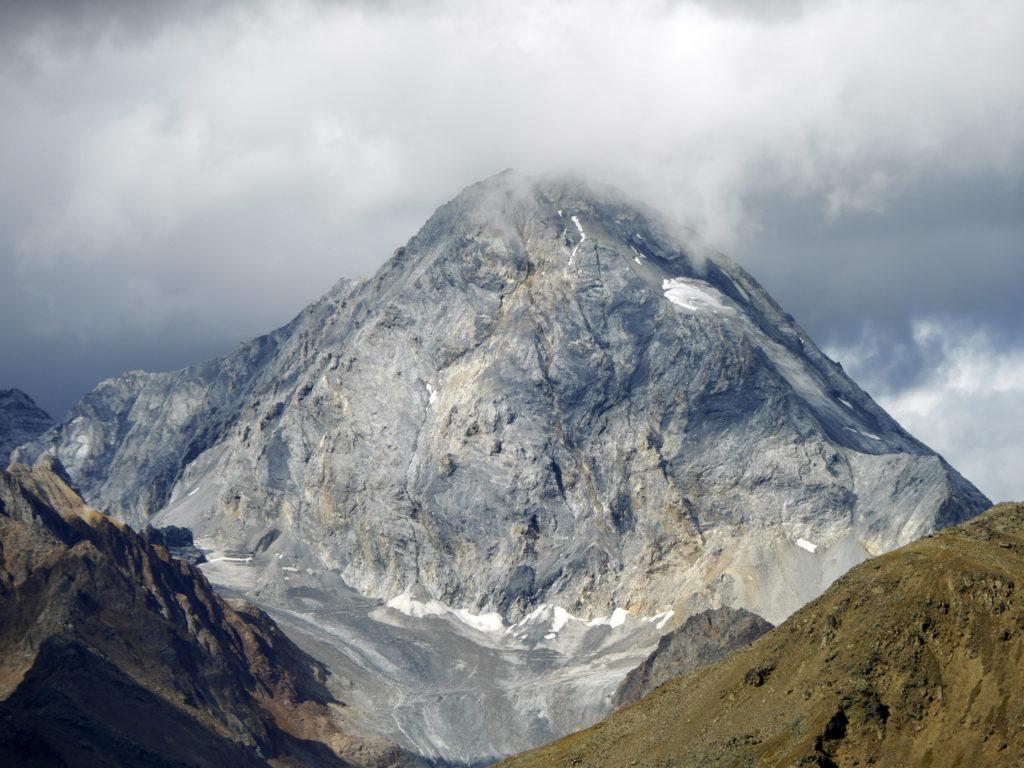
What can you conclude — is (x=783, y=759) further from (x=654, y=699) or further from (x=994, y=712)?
(x=654, y=699)

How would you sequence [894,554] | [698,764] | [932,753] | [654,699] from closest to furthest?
[932,753], [698,764], [894,554], [654,699]

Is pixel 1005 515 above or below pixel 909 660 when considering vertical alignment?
above

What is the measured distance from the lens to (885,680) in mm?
126000

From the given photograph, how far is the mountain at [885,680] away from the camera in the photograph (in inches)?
4776

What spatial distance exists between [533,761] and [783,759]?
34788 millimetres

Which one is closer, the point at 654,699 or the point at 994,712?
the point at 994,712

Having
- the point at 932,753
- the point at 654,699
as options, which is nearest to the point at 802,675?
the point at 932,753

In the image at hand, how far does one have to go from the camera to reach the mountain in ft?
398

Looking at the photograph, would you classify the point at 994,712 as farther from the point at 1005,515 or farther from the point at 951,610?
the point at 1005,515

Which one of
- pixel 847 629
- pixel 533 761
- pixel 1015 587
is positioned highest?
pixel 1015 587

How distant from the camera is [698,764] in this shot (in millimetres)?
128625

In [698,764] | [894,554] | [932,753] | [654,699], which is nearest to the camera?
[932,753]

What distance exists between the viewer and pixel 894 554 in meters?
139

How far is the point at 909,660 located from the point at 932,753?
8490 millimetres
